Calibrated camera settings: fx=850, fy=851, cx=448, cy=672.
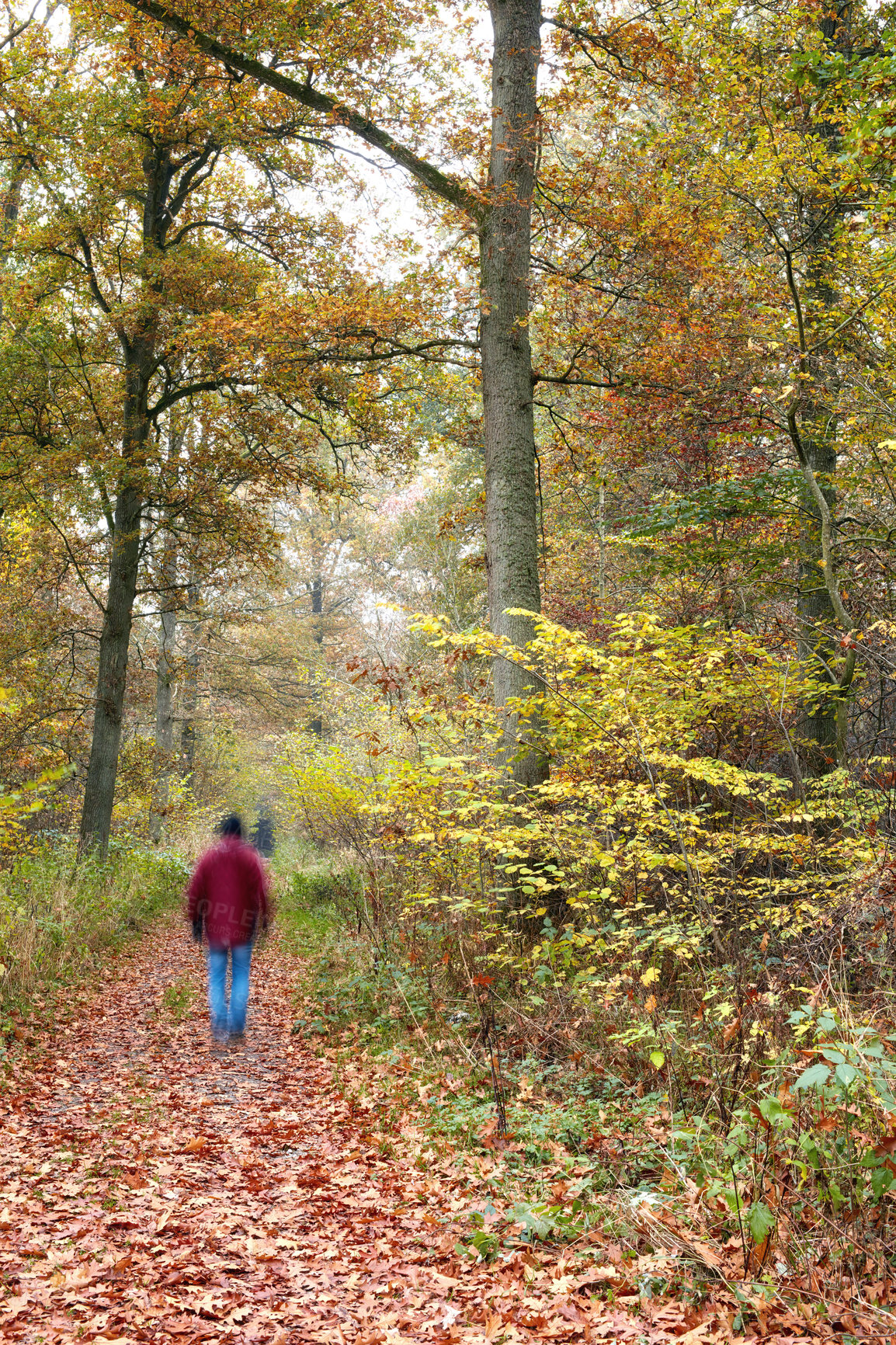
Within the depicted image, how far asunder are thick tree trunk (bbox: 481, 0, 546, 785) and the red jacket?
2761mm

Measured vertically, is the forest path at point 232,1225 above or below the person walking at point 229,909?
below

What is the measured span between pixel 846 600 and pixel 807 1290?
7705 mm

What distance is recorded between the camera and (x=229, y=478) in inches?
558

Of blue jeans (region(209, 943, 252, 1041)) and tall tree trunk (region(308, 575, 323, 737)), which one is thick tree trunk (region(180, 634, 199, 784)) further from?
blue jeans (region(209, 943, 252, 1041))

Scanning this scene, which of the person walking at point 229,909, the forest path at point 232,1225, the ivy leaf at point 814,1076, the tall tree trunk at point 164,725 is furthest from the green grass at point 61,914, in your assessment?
the ivy leaf at point 814,1076

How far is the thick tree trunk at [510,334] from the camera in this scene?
826 centimetres

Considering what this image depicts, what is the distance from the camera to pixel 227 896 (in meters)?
7.09

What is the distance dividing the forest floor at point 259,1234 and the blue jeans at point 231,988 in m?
0.52

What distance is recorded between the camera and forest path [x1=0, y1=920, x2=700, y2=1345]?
321 centimetres

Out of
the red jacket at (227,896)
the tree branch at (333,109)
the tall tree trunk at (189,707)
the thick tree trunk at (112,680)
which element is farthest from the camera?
the tall tree trunk at (189,707)

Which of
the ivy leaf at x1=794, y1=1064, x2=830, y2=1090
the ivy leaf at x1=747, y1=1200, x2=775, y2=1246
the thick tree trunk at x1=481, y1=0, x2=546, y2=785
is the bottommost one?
the ivy leaf at x1=747, y1=1200, x2=775, y2=1246

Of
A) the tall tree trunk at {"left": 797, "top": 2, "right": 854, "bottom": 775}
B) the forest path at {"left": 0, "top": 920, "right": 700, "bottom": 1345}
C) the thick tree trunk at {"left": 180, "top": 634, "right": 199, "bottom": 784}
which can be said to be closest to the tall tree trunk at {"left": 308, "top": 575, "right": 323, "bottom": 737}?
the thick tree trunk at {"left": 180, "top": 634, "right": 199, "bottom": 784}

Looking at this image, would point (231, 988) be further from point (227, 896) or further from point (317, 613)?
point (317, 613)

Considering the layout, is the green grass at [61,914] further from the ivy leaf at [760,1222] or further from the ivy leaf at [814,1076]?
the ivy leaf at [814,1076]
